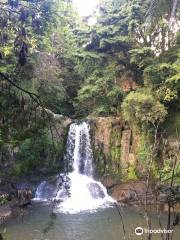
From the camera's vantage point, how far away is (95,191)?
15711 mm

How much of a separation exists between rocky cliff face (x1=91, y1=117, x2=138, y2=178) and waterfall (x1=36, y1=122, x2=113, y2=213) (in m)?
0.38

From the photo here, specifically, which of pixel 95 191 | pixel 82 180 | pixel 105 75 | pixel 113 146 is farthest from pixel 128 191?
pixel 105 75

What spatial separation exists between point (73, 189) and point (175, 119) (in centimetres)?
527

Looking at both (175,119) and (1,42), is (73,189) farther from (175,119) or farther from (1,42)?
(1,42)

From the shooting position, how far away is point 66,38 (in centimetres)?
2273

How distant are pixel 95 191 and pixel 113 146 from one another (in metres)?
2.41

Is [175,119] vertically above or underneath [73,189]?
above

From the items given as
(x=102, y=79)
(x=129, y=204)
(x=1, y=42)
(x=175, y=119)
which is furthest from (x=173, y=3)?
(x=102, y=79)

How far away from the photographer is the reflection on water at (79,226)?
35.4 ft

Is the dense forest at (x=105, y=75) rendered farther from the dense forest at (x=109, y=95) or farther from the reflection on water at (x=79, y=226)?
the reflection on water at (x=79, y=226)

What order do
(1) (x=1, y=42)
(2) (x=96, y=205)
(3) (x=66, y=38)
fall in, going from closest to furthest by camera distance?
(1) (x=1, y=42)
(2) (x=96, y=205)
(3) (x=66, y=38)

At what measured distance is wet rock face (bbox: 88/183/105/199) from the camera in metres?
15.5

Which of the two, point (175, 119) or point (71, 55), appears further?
point (71, 55)

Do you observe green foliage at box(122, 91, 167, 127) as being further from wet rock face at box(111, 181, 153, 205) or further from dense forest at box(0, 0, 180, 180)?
wet rock face at box(111, 181, 153, 205)
